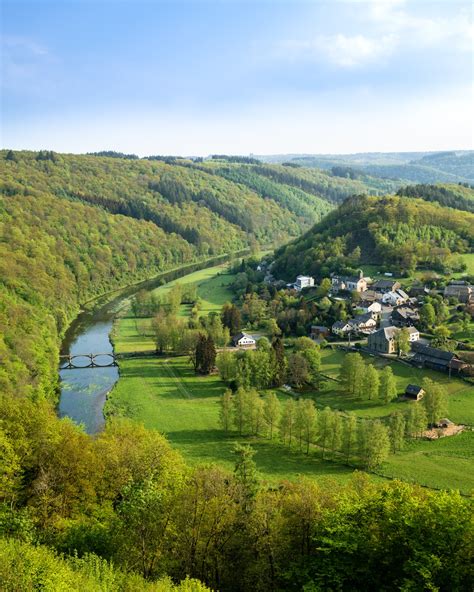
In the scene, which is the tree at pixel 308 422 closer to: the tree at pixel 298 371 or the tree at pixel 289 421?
the tree at pixel 289 421

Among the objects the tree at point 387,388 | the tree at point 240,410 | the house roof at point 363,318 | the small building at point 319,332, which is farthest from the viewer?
the house roof at point 363,318

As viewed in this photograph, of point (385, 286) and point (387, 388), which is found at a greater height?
point (385, 286)

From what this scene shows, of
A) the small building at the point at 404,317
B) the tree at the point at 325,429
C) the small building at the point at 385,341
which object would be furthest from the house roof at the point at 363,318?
the tree at the point at 325,429

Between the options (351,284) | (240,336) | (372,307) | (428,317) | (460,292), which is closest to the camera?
(428,317)

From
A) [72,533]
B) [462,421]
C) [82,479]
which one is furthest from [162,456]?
[462,421]

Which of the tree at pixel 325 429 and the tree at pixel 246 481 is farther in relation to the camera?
the tree at pixel 325 429

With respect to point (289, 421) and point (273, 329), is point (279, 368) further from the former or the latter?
point (273, 329)

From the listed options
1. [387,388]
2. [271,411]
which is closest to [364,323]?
[387,388]

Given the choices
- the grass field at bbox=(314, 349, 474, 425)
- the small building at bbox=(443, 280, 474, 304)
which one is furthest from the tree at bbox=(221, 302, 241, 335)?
the small building at bbox=(443, 280, 474, 304)
